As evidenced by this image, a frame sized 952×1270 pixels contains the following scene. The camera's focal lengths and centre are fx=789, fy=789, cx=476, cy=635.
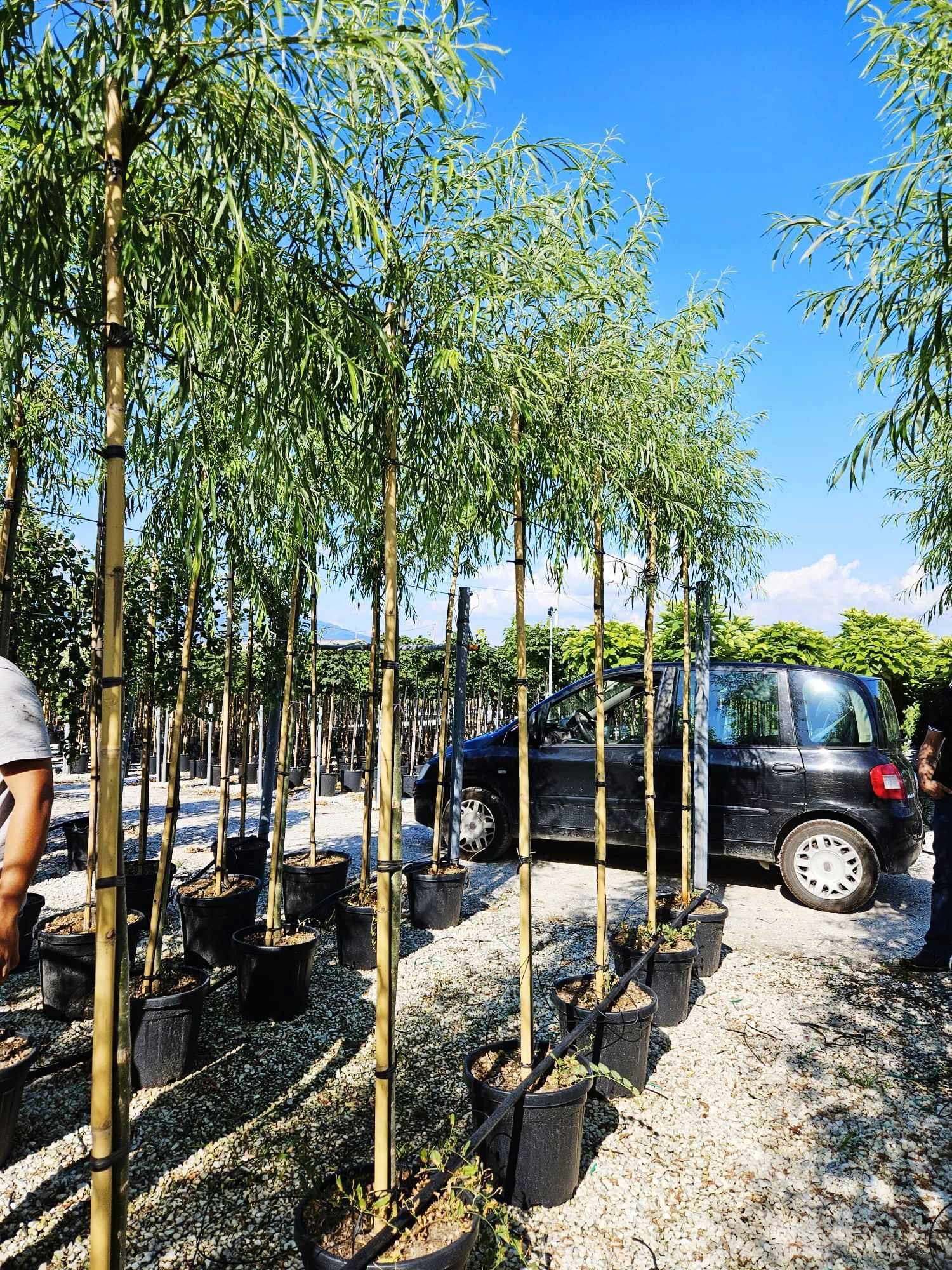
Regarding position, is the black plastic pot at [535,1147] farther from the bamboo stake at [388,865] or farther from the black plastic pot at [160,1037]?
the black plastic pot at [160,1037]

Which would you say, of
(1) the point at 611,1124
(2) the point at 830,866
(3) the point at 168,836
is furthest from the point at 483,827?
(1) the point at 611,1124

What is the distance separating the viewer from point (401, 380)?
8.13 feet

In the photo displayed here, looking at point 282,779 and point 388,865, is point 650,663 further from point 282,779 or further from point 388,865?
point 388,865

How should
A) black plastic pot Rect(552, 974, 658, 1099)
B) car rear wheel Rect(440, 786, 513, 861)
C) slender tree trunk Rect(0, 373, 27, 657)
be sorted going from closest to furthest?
black plastic pot Rect(552, 974, 658, 1099), slender tree trunk Rect(0, 373, 27, 657), car rear wheel Rect(440, 786, 513, 861)

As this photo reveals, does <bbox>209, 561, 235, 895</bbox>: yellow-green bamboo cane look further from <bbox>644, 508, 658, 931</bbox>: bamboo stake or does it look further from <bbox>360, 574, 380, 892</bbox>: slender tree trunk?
<bbox>644, 508, 658, 931</bbox>: bamboo stake

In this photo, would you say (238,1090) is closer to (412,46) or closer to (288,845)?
(412,46)

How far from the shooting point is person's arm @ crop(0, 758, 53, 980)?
1966 mm

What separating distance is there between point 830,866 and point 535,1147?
14.4 ft

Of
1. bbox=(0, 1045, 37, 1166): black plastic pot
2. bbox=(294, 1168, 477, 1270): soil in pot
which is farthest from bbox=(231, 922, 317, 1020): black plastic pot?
bbox=(294, 1168, 477, 1270): soil in pot

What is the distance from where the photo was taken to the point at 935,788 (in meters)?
4.52

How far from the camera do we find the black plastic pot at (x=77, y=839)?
7016 millimetres

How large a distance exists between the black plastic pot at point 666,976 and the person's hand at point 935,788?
5.62 feet

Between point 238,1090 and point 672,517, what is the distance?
12.0 ft

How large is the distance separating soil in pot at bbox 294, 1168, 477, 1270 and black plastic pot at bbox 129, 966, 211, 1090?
53.8 inches
